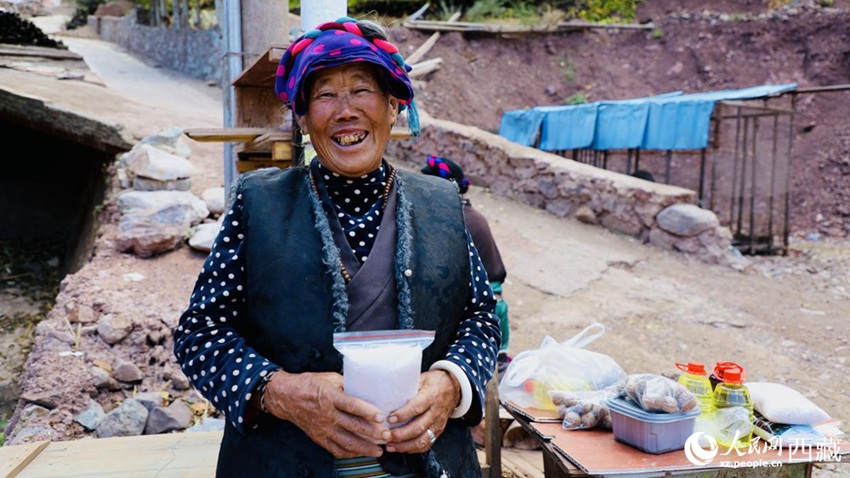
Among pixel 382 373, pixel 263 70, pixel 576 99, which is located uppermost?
pixel 576 99

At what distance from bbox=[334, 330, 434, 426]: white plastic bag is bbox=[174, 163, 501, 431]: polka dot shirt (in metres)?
0.20

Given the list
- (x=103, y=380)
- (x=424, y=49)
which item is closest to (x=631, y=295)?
(x=103, y=380)

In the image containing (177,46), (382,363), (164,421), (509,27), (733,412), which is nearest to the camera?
(382,363)

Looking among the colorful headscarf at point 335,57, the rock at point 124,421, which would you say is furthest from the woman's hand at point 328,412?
the rock at point 124,421

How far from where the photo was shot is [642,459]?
2.09 meters

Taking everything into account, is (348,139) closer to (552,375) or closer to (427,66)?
(552,375)

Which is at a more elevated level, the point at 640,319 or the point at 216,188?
the point at 216,188

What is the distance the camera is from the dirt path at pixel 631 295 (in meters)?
4.74

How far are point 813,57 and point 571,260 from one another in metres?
12.2

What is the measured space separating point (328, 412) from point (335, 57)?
2.41 feet

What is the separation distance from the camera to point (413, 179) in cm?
157

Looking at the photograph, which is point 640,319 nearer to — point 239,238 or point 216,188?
point 216,188

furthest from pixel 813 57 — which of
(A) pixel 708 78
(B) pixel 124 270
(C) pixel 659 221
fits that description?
(B) pixel 124 270

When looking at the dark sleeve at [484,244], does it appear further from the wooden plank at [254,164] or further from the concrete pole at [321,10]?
the concrete pole at [321,10]
